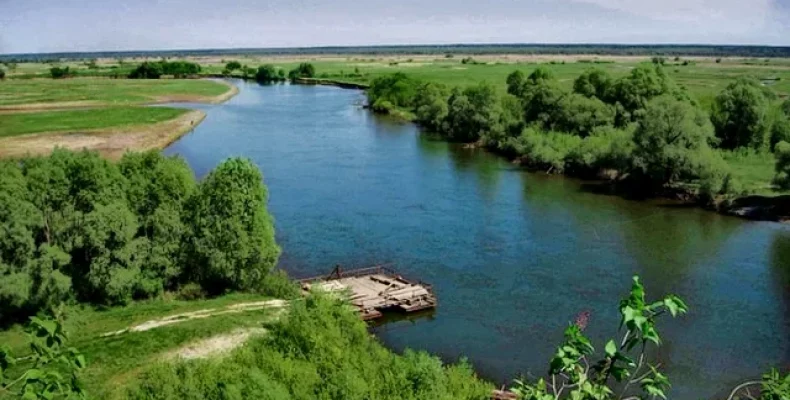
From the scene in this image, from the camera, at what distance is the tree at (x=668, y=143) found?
5178 cm

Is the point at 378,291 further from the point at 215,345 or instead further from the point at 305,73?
the point at 305,73

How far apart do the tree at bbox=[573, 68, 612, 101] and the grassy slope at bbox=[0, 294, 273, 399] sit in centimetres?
5306

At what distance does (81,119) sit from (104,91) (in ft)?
132

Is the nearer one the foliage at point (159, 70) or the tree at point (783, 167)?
the tree at point (783, 167)

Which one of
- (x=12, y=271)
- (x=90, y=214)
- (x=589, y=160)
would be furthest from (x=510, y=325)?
(x=589, y=160)

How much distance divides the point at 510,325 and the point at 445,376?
11.4 meters

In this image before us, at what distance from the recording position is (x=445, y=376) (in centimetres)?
1861

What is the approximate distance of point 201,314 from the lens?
88.4 ft

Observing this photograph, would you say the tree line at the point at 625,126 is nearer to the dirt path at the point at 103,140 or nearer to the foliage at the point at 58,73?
the dirt path at the point at 103,140

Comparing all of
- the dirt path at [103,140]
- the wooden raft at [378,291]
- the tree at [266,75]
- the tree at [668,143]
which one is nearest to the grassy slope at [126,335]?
the wooden raft at [378,291]

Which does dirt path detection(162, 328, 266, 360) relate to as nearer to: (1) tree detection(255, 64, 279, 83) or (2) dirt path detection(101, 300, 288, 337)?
(2) dirt path detection(101, 300, 288, 337)

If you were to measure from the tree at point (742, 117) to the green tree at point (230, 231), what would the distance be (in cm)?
4940

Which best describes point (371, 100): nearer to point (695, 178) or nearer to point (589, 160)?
point (589, 160)

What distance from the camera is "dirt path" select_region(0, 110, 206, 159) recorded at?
63281 mm
